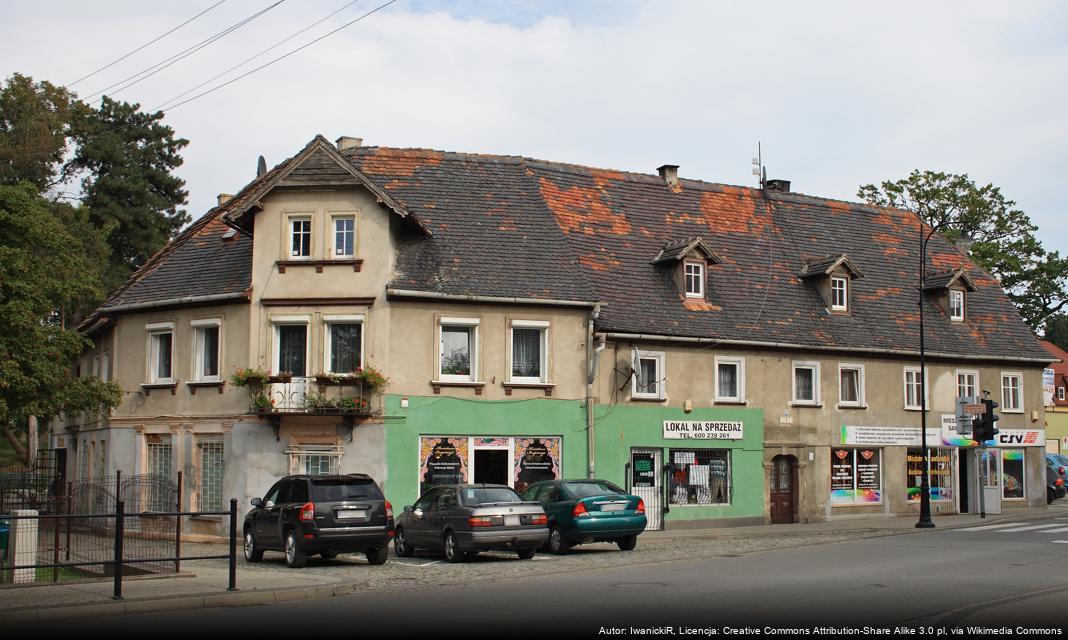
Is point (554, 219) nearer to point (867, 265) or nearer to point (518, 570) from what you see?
point (867, 265)

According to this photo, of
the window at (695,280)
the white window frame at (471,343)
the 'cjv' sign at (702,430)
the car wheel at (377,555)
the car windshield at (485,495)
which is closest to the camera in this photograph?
the car wheel at (377,555)

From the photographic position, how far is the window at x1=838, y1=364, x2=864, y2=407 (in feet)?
123

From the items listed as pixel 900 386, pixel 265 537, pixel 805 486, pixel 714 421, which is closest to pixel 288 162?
pixel 265 537

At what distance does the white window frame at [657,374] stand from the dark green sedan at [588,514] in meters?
7.75

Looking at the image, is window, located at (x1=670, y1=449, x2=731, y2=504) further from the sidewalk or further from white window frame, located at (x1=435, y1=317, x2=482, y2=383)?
the sidewalk

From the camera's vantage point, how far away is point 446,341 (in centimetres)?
3138

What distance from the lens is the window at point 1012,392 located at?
4128 cm

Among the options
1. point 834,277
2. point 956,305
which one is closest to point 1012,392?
point 956,305

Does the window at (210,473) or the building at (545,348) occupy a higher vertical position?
the building at (545,348)

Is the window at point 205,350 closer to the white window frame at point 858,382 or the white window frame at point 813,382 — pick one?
the white window frame at point 813,382

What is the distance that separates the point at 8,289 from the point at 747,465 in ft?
67.7

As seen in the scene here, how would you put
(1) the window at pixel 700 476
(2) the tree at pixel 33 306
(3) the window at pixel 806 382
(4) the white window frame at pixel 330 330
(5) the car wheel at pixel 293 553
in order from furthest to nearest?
1. (3) the window at pixel 806 382
2. (1) the window at pixel 700 476
3. (4) the white window frame at pixel 330 330
4. (2) the tree at pixel 33 306
5. (5) the car wheel at pixel 293 553

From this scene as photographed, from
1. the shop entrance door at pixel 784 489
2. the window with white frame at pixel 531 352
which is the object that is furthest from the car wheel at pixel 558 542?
the shop entrance door at pixel 784 489

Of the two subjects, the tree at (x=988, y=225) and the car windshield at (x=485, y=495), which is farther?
the tree at (x=988, y=225)
